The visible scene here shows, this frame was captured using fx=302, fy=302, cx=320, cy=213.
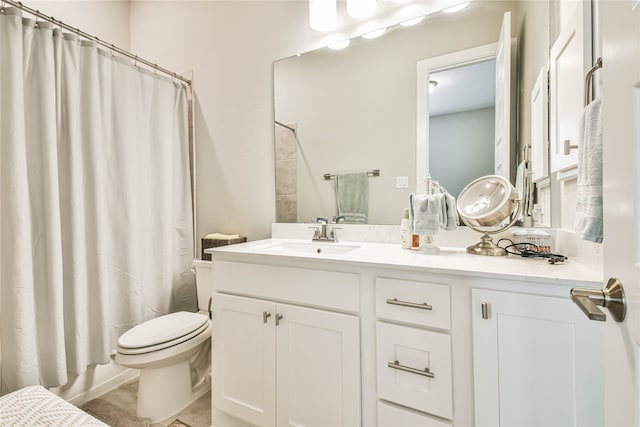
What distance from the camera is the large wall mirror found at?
4.74ft

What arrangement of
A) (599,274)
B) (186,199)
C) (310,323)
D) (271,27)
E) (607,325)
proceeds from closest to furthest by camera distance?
(607,325) < (599,274) < (310,323) < (271,27) < (186,199)

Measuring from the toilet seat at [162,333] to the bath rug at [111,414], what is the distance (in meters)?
0.42

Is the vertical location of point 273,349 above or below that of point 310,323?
below

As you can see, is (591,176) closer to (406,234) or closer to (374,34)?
Result: (406,234)

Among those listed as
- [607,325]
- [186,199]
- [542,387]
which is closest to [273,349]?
[542,387]

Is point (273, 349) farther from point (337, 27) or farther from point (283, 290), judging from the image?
point (337, 27)

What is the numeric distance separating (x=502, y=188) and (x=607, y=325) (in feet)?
2.79

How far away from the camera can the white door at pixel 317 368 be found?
1.09 m

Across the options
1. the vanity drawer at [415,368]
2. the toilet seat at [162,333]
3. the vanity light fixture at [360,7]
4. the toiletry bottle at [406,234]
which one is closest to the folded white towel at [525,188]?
the toiletry bottle at [406,234]

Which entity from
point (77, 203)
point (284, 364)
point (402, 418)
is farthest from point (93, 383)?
point (402, 418)

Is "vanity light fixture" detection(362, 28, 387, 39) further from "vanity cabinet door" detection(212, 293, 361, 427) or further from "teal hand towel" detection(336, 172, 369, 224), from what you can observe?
"vanity cabinet door" detection(212, 293, 361, 427)

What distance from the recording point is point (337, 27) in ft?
5.66

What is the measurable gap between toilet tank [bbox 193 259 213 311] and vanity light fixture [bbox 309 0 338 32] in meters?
1.50

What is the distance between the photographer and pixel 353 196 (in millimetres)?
1688
